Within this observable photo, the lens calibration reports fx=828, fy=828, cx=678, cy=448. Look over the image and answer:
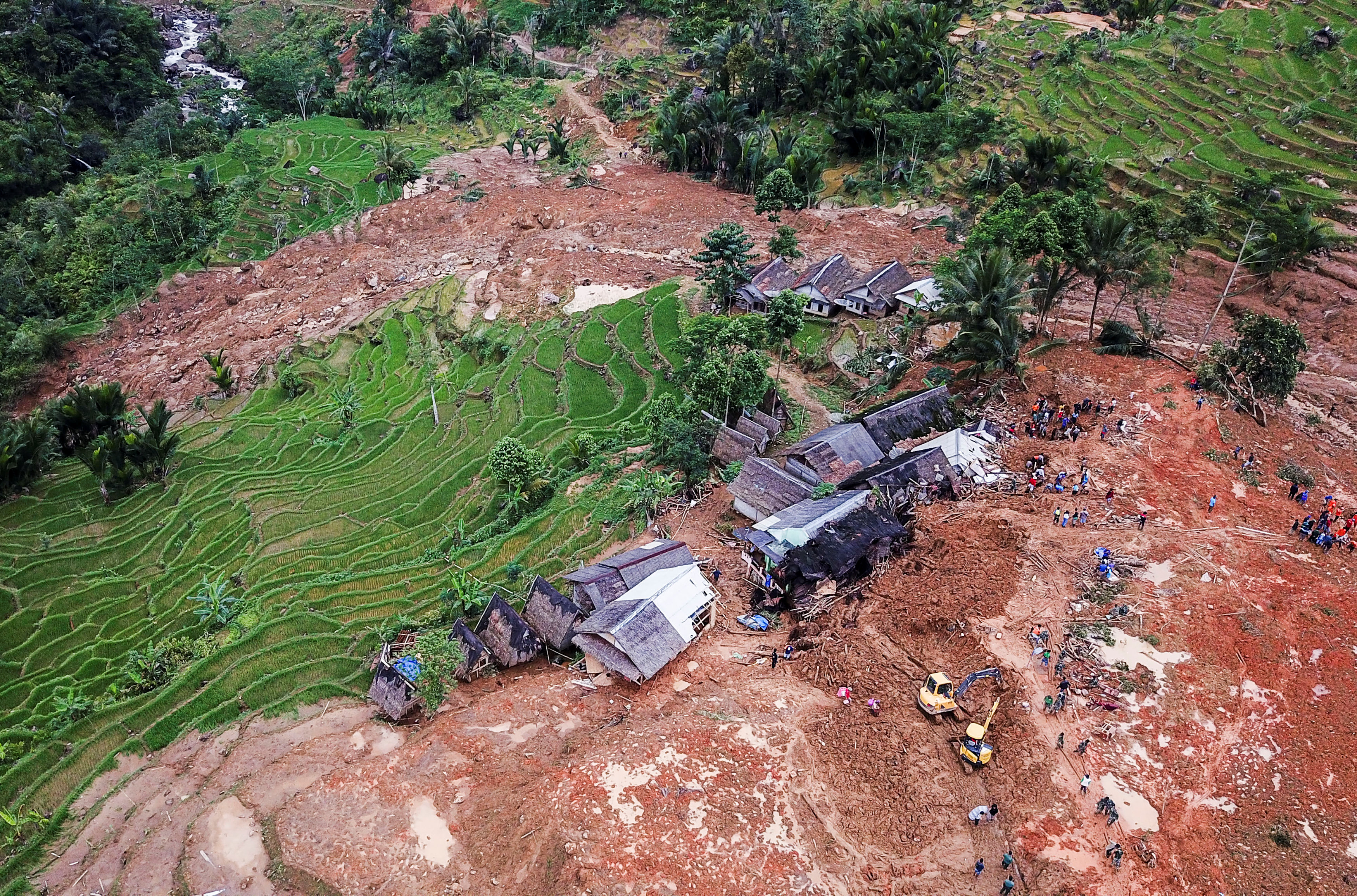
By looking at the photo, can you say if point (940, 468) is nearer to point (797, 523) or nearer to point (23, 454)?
point (797, 523)

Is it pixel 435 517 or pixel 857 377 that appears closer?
pixel 435 517

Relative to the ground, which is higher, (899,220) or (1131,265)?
(1131,265)

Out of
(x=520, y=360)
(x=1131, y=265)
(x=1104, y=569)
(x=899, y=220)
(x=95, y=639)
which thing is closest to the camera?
(x=1104, y=569)

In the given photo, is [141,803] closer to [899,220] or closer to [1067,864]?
[1067,864]

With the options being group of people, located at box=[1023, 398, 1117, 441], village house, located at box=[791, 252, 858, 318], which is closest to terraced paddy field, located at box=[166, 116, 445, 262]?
village house, located at box=[791, 252, 858, 318]

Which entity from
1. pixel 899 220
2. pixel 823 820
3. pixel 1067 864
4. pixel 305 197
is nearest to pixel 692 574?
pixel 823 820

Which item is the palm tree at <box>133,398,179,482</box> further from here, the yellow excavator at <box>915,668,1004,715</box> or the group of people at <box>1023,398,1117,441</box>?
the group of people at <box>1023,398,1117,441</box>
